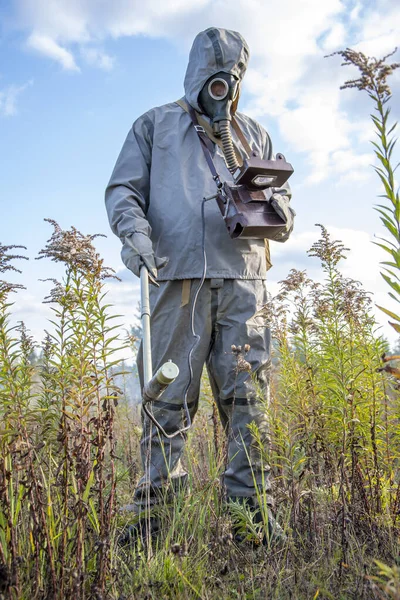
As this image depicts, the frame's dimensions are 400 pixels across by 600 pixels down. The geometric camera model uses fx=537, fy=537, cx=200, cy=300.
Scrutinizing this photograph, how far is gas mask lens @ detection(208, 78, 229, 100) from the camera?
3830mm

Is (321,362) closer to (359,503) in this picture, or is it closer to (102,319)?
(359,503)

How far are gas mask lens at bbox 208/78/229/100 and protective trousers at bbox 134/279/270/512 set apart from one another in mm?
1332

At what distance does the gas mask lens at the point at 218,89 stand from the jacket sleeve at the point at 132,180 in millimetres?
508

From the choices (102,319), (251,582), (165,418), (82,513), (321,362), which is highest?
(102,319)

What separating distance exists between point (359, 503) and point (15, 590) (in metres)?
1.95

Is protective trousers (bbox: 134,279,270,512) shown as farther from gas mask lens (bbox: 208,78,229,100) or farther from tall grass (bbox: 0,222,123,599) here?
gas mask lens (bbox: 208,78,229,100)

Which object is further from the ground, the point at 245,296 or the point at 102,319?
the point at 245,296

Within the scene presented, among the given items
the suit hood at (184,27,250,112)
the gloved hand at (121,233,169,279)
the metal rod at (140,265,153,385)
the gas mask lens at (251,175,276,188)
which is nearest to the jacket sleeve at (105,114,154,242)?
the gloved hand at (121,233,169,279)

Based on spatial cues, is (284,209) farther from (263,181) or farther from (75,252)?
(75,252)

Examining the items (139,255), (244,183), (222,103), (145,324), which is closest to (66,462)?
(145,324)

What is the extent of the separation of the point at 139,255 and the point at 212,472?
58.7 inches

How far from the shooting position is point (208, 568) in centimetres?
262

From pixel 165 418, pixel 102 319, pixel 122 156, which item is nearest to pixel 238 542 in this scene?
pixel 165 418

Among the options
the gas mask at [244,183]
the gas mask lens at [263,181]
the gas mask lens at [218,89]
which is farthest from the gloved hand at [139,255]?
the gas mask lens at [218,89]
